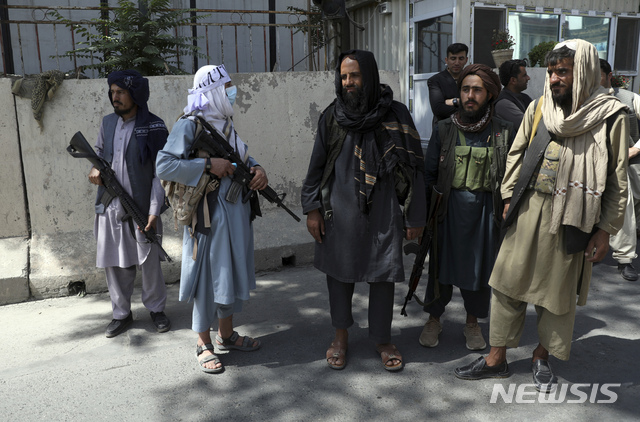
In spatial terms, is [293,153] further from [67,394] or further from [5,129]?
[67,394]

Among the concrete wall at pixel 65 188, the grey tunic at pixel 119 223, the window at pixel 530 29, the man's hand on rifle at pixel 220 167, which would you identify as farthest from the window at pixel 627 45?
the grey tunic at pixel 119 223

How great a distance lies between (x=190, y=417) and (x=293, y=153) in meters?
3.33

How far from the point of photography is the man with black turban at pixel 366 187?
10.2 feet

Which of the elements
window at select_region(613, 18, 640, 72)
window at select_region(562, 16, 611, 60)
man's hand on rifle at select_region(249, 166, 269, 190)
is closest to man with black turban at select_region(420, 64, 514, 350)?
man's hand on rifle at select_region(249, 166, 269, 190)

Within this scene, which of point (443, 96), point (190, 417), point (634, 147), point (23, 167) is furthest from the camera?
point (443, 96)

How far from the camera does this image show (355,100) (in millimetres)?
3119

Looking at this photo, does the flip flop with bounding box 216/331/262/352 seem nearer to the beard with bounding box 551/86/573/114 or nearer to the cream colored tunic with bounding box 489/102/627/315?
the cream colored tunic with bounding box 489/102/627/315

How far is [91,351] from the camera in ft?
11.7

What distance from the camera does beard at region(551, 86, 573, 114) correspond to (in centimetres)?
272

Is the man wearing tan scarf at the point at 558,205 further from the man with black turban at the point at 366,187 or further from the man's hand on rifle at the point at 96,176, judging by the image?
the man's hand on rifle at the point at 96,176

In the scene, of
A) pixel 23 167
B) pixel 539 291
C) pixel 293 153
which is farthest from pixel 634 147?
pixel 23 167

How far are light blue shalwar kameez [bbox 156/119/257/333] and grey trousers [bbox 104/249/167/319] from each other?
2.46ft

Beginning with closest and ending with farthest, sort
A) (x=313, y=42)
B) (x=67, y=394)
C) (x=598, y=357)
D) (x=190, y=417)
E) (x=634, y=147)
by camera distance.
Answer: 1. (x=190, y=417)
2. (x=67, y=394)
3. (x=598, y=357)
4. (x=634, y=147)
5. (x=313, y=42)

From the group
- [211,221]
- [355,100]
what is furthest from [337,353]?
[355,100]
